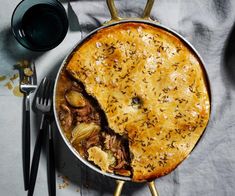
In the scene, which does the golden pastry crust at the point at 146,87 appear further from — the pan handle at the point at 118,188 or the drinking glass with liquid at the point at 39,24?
the drinking glass with liquid at the point at 39,24

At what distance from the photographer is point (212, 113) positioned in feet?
5.27

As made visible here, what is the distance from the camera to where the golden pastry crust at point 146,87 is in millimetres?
1375

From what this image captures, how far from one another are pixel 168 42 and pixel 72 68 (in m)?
0.29

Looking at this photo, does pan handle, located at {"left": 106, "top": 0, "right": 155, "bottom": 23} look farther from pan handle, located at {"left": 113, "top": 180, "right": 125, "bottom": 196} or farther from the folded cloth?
pan handle, located at {"left": 113, "top": 180, "right": 125, "bottom": 196}

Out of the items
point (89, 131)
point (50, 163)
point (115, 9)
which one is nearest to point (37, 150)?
point (50, 163)

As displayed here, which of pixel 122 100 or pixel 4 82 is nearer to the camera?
pixel 122 100

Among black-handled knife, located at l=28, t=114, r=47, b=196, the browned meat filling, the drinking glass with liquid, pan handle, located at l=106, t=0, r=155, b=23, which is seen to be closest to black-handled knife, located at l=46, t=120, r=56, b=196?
black-handled knife, located at l=28, t=114, r=47, b=196

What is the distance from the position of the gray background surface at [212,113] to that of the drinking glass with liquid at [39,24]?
0.16 feet

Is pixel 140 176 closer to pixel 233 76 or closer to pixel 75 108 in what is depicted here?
pixel 75 108

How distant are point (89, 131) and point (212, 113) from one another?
0.45 metres

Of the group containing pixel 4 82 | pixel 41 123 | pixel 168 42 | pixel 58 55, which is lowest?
pixel 41 123

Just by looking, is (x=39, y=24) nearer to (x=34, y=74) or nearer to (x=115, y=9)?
(x=34, y=74)

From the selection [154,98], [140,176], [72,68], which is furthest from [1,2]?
[140,176]

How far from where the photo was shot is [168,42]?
4.54 ft
